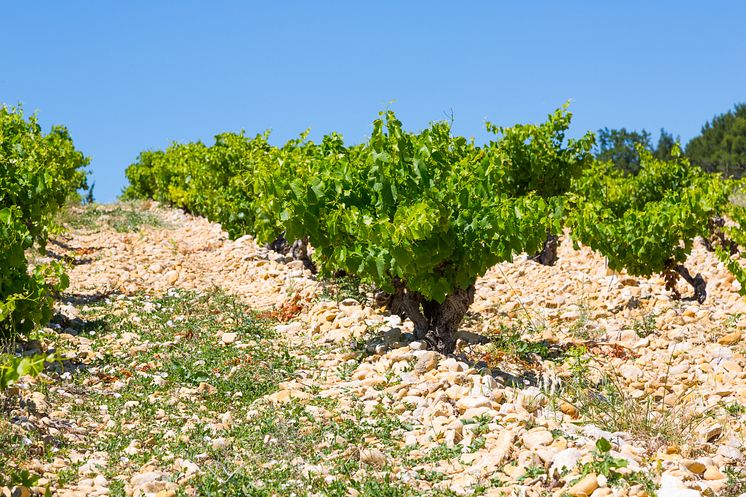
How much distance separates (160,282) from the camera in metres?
12.2

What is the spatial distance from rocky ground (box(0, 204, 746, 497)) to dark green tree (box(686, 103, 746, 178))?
41634 millimetres

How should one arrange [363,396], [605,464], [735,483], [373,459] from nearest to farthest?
[605,464] < [735,483] < [373,459] < [363,396]

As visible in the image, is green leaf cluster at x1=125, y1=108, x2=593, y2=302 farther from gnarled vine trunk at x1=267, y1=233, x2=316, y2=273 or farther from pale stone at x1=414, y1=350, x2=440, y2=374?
gnarled vine trunk at x1=267, y1=233, x2=316, y2=273

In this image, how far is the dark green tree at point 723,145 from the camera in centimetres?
4981

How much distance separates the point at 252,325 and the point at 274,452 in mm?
3890

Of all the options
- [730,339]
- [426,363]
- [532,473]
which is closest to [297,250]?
[426,363]

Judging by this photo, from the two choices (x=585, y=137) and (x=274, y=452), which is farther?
(x=585, y=137)

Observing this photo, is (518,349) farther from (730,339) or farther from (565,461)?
(565,461)

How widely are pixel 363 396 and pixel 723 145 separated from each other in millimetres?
51976

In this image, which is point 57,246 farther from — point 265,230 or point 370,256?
point 370,256

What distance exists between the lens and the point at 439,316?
8.12 m

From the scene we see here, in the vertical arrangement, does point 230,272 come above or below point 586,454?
above

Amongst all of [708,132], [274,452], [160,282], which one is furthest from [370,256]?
[708,132]

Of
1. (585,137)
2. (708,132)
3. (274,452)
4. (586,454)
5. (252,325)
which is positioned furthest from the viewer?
(708,132)
